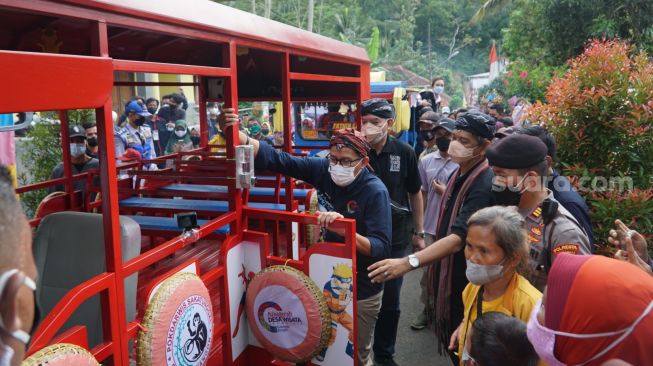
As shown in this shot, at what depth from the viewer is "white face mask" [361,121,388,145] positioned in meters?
3.56

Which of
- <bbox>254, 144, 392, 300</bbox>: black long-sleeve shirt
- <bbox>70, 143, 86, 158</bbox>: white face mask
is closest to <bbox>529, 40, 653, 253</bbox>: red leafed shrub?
<bbox>254, 144, 392, 300</bbox>: black long-sleeve shirt

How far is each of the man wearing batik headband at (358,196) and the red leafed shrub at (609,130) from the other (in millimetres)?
1274

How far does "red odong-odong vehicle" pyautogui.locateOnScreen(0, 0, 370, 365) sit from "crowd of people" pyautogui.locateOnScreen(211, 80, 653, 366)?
0.35m

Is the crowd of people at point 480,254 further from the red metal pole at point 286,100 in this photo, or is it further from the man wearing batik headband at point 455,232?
the red metal pole at point 286,100

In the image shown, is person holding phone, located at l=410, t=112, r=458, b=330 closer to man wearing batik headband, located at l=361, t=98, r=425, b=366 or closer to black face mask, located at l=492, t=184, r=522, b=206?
man wearing batik headband, located at l=361, t=98, r=425, b=366

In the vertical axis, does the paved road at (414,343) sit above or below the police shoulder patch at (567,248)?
below

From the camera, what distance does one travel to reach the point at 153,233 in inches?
137

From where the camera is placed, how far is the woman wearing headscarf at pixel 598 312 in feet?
3.56

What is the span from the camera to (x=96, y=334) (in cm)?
237

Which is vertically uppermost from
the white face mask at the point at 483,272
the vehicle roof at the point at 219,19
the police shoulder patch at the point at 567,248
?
the vehicle roof at the point at 219,19

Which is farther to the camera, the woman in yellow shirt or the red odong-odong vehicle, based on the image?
the woman in yellow shirt

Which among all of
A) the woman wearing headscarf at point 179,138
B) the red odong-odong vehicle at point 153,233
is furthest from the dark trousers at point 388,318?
the woman wearing headscarf at point 179,138

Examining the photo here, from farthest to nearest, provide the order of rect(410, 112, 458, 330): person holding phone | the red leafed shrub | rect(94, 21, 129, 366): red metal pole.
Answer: rect(410, 112, 458, 330): person holding phone, the red leafed shrub, rect(94, 21, 129, 366): red metal pole

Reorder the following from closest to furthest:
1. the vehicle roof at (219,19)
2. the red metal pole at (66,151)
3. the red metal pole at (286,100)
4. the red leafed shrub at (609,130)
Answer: the vehicle roof at (219,19)
the red leafed shrub at (609,130)
the red metal pole at (286,100)
the red metal pole at (66,151)
